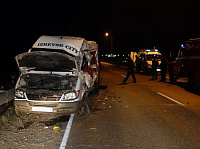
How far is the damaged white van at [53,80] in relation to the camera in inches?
285

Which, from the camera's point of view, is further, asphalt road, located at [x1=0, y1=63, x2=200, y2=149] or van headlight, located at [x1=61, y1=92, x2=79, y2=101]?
van headlight, located at [x1=61, y1=92, x2=79, y2=101]

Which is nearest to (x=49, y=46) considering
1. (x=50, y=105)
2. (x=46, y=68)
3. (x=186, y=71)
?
(x=46, y=68)

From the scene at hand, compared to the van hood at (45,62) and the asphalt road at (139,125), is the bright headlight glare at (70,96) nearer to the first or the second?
the asphalt road at (139,125)

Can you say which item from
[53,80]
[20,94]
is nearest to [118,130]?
[53,80]

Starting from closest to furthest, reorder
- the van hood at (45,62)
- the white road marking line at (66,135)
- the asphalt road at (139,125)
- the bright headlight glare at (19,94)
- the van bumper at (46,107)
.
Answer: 1. the white road marking line at (66,135)
2. the asphalt road at (139,125)
3. the van bumper at (46,107)
4. the bright headlight glare at (19,94)
5. the van hood at (45,62)

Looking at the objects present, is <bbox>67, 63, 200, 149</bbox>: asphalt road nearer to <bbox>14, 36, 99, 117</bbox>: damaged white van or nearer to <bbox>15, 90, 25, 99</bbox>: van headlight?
<bbox>14, 36, 99, 117</bbox>: damaged white van

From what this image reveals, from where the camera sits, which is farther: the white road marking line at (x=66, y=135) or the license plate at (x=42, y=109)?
the license plate at (x=42, y=109)

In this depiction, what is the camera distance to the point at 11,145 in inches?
220

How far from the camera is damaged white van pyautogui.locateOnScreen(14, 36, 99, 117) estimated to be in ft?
23.7

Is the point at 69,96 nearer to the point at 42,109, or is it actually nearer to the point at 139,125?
the point at 42,109

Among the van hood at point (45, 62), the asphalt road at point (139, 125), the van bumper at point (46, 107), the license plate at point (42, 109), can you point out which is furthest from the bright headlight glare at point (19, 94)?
the asphalt road at point (139, 125)

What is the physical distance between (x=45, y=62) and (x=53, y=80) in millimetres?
983

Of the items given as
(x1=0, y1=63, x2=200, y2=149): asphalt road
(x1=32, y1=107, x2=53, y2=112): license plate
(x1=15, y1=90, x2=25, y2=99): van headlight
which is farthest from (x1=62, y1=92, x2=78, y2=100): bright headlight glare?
(x1=15, y1=90, x2=25, y2=99): van headlight

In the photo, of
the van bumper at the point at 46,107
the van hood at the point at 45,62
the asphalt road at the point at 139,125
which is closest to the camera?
the asphalt road at the point at 139,125
